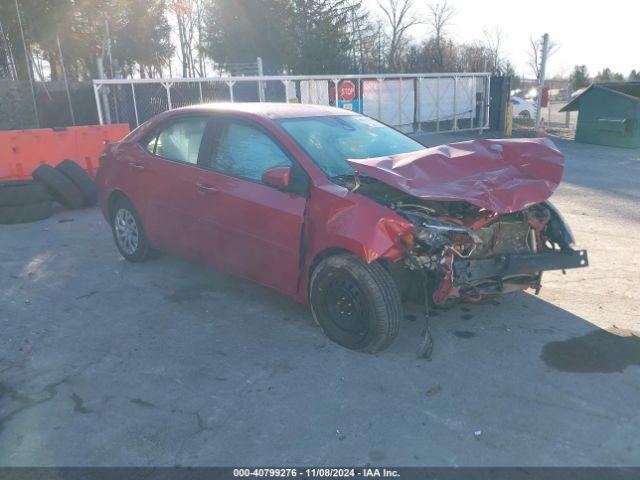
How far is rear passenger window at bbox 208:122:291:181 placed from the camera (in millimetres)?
4438

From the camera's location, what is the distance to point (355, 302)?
393cm

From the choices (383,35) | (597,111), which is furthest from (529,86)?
(597,111)

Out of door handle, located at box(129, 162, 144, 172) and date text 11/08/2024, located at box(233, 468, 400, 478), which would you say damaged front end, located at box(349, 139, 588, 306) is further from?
door handle, located at box(129, 162, 144, 172)

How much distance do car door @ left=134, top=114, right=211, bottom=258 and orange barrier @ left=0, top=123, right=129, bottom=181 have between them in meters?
5.47

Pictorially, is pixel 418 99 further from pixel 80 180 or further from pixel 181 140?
pixel 181 140

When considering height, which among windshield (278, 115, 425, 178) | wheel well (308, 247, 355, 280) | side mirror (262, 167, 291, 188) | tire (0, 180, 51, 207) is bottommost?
tire (0, 180, 51, 207)

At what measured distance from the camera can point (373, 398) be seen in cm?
345

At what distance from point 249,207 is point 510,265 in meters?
2.04

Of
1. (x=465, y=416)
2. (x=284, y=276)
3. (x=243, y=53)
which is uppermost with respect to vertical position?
(x=243, y=53)

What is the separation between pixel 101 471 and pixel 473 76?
21630mm

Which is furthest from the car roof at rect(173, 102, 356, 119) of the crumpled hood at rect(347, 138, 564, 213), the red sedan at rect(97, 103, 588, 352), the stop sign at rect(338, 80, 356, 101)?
the stop sign at rect(338, 80, 356, 101)

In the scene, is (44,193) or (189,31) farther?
(189,31)

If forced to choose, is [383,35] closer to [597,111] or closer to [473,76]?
[473,76]

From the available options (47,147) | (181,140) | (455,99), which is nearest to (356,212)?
(181,140)
